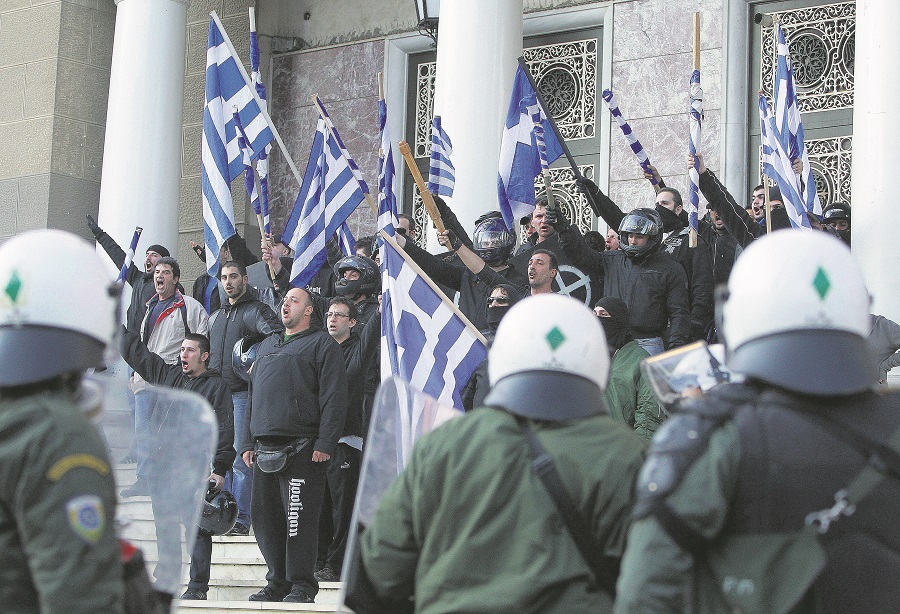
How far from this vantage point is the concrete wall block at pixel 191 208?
1628 cm

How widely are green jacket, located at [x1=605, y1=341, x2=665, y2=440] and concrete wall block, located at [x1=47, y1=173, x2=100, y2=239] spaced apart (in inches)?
Result: 365

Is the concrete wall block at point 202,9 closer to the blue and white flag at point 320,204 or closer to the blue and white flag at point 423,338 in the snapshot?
the blue and white flag at point 320,204

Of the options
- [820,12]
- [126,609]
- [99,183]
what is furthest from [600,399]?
[99,183]

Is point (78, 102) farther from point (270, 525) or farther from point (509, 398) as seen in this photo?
point (509, 398)

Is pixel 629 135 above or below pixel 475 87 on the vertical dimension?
below

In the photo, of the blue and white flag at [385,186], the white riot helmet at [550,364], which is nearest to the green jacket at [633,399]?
the blue and white flag at [385,186]

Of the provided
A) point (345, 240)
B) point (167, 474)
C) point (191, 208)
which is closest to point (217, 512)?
point (345, 240)

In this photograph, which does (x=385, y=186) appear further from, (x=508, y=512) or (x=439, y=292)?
(x=508, y=512)

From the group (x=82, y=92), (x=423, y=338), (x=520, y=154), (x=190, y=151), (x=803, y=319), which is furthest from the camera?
(x=190, y=151)

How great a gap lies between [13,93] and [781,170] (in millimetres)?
9773

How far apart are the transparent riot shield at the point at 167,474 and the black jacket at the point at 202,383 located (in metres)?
4.98

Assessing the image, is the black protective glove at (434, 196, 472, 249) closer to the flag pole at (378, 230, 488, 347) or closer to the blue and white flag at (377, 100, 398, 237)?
the blue and white flag at (377, 100, 398, 237)

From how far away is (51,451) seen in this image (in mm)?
2930

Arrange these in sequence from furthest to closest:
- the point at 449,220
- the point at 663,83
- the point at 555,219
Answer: the point at 663,83
the point at 449,220
the point at 555,219
